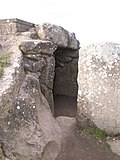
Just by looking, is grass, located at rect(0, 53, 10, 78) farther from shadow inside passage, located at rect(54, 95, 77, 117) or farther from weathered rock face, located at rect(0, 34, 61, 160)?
shadow inside passage, located at rect(54, 95, 77, 117)

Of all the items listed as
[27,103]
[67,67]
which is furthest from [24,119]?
[67,67]

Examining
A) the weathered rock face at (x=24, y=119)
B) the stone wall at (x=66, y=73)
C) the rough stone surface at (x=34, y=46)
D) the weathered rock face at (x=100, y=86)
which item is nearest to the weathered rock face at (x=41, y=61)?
the rough stone surface at (x=34, y=46)

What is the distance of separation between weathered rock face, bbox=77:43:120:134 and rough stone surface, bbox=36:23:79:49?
3.82 feet

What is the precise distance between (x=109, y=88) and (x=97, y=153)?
145cm

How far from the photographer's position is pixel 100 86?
6.59 m

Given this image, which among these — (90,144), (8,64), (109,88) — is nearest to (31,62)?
(8,64)

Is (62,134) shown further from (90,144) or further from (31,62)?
(31,62)

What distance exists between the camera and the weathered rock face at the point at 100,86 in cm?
642

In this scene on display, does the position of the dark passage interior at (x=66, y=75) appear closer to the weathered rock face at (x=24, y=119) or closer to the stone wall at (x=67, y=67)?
the stone wall at (x=67, y=67)

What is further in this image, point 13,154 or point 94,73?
point 94,73

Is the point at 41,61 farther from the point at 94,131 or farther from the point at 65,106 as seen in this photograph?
the point at 94,131

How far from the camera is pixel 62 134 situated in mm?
6273

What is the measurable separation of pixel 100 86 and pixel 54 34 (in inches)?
78.7

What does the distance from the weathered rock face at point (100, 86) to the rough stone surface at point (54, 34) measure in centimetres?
117
